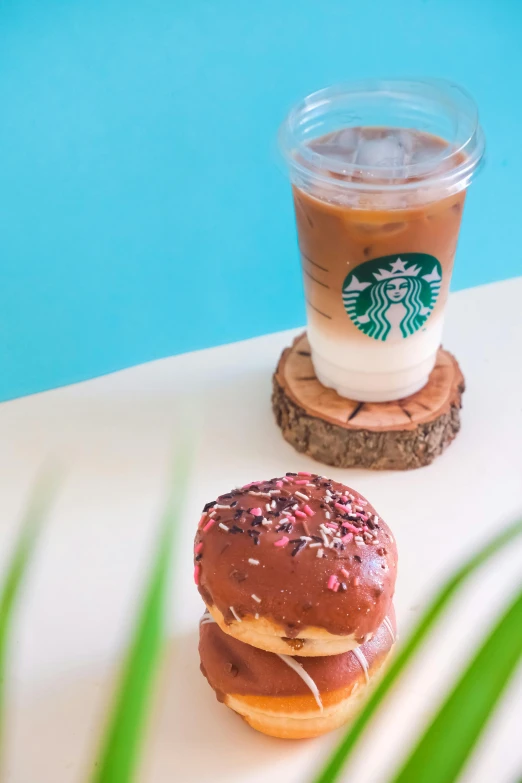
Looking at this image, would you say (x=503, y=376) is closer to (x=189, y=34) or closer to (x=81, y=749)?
(x=189, y=34)

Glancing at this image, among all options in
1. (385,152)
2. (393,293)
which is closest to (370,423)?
(393,293)

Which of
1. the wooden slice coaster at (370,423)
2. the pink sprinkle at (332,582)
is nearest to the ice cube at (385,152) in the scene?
the wooden slice coaster at (370,423)

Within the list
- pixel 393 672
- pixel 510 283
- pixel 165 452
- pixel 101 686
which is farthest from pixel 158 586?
pixel 510 283

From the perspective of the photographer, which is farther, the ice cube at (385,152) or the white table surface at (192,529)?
the ice cube at (385,152)

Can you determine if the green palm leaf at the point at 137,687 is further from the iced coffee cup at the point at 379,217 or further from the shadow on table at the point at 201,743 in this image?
the iced coffee cup at the point at 379,217

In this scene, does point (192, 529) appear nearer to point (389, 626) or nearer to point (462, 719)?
point (389, 626)

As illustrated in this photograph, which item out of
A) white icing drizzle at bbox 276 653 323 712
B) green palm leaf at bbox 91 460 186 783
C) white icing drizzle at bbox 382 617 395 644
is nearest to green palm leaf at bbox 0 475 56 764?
green palm leaf at bbox 91 460 186 783
